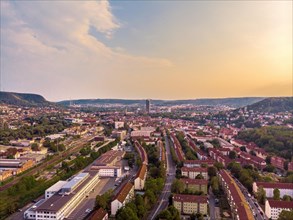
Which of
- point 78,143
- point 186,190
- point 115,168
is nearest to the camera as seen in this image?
point 186,190

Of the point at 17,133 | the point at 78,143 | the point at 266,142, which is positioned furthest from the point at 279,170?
the point at 17,133

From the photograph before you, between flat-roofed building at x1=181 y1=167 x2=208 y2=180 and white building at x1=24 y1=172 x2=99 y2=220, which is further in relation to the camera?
flat-roofed building at x1=181 y1=167 x2=208 y2=180

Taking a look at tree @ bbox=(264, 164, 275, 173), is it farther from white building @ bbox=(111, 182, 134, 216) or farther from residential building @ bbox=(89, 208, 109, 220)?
residential building @ bbox=(89, 208, 109, 220)

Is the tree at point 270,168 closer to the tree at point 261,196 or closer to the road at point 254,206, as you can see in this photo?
the road at point 254,206

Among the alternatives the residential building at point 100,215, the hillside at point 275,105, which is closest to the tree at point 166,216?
the residential building at point 100,215

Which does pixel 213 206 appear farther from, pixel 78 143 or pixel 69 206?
pixel 78 143

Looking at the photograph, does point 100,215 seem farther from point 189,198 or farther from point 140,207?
point 189,198

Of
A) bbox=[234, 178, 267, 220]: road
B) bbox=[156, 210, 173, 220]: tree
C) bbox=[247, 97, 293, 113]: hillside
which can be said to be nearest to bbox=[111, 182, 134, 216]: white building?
bbox=[156, 210, 173, 220]: tree

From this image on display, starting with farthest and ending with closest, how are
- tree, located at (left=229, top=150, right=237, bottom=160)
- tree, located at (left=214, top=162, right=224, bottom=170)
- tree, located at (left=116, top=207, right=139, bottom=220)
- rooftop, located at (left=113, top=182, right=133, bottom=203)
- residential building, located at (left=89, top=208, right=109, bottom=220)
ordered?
tree, located at (left=229, top=150, right=237, bottom=160) → tree, located at (left=214, top=162, right=224, bottom=170) → rooftop, located at (left=113, top=182, right=133, bottom=203) → residential building, located at (left=89, top=208, right=109, bottom=220) → tree, located at (left=116, top=207, right=139, bottom=220)
